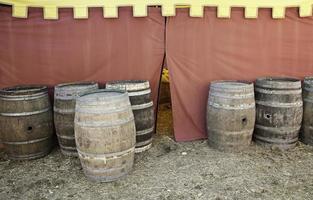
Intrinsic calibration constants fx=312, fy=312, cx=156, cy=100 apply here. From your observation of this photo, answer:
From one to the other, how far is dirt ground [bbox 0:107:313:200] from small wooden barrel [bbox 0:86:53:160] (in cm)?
16

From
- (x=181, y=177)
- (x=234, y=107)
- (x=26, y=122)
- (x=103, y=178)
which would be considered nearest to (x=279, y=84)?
(x=234, y=107)

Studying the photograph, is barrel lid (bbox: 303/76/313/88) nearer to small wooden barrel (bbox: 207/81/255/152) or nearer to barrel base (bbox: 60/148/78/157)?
small wooden barrel (bbox: 207/81/255/152)

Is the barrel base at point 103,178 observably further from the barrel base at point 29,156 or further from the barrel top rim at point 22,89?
the barrel top rim at point 22,89

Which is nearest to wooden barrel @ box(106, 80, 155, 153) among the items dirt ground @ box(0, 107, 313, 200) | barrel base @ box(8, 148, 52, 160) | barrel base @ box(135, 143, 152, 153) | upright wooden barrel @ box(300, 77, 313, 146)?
barrel base @ box(135, 143, 152, 153)

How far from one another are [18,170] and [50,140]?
0.55 m

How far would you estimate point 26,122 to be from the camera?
3.82 metres

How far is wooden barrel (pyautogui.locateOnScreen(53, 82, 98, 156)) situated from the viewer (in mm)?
3811

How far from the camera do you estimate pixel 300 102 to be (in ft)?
13.5

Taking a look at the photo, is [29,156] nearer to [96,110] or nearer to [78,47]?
[96,110]

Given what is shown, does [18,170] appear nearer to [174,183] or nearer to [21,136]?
[21,136]

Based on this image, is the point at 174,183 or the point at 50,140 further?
the point at 50,140

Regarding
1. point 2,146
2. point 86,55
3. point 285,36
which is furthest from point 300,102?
point 2,146

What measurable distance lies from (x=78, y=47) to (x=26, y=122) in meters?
1.28

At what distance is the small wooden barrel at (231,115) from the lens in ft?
12.9
